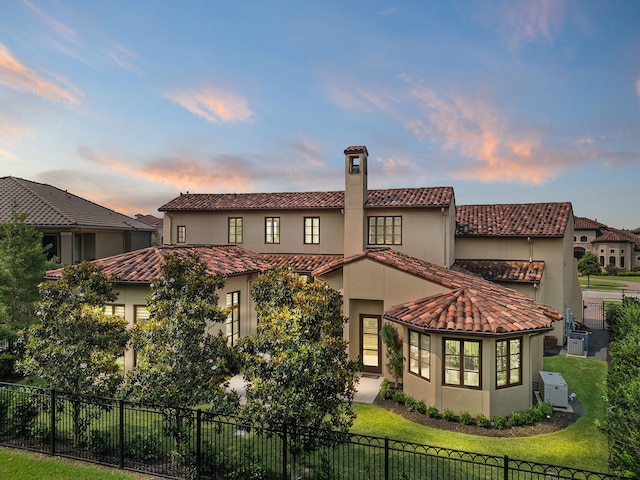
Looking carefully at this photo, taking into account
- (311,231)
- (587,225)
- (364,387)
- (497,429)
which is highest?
(587,225)

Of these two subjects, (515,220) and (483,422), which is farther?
(515,220)

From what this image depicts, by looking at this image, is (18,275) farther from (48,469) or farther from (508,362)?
(508,362)

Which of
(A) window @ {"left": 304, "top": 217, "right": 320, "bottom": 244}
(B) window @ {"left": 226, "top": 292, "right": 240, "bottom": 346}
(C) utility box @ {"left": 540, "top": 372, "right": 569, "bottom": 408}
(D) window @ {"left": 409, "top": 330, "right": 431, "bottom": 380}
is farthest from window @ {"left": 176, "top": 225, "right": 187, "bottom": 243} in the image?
(C) utility box @ {"left": 540, "top": 372, "right": 569, "bottom": 408}

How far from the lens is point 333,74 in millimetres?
17578

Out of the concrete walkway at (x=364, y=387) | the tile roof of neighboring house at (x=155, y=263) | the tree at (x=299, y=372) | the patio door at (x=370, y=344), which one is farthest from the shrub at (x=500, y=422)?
the tile roof of neighboring house at (x=155, y=263)

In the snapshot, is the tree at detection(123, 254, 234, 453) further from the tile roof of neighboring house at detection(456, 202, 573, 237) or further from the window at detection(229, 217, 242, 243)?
the tile roof of neighboring house at detection(456, 202, 573, 237)

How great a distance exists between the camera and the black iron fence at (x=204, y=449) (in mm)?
7285

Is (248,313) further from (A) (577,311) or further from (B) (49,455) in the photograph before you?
(A) (577,311)

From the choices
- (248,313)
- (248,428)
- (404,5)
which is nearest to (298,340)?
(248,428)

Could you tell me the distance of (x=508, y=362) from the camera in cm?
1102

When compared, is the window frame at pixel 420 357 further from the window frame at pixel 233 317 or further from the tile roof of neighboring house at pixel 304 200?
the tile roof of neighboring house at pixel 304 200

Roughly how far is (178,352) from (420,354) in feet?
25.6

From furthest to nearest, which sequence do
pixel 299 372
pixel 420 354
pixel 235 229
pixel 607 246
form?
1. pixel 607 246
2. pixel 235 229
3. pixel 420 354
4. pixel 299 372

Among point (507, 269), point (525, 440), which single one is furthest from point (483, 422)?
point (507, 269)
